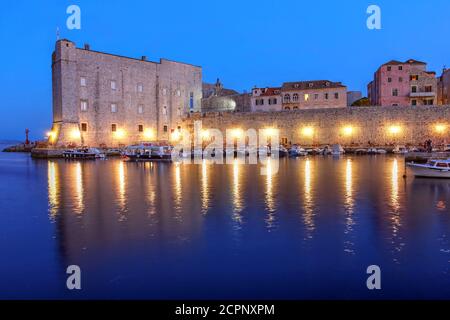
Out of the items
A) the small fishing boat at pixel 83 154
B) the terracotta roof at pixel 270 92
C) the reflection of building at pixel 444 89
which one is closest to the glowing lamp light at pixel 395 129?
the reflection of building at pixel 444 89

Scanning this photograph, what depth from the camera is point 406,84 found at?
4250cm

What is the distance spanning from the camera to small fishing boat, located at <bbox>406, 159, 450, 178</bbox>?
16.9 meters

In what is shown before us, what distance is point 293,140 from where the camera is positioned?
142ft

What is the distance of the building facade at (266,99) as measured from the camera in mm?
48625

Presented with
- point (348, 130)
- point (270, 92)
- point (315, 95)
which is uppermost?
point (270, 92)

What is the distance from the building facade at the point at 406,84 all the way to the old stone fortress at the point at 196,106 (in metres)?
0.10

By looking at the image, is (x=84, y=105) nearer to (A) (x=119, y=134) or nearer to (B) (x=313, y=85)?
(A) (x=119, y=134)

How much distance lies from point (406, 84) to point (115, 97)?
3107 centimetres

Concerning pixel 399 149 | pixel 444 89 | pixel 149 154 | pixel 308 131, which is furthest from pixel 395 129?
pixel 149 154

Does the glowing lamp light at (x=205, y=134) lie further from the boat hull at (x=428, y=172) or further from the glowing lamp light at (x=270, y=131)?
the boat hull at (x=428, y=172)

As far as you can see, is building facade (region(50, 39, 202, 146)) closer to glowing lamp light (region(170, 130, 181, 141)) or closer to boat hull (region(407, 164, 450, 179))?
glowing lamp light (region(170, 130, 181, 141))

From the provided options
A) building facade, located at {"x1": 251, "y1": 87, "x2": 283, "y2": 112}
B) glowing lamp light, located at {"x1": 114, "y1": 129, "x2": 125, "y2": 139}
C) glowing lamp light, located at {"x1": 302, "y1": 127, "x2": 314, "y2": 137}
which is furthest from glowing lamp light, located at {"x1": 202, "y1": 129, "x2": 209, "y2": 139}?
glowing lamp light, located at {"x1": 302, "y1": 127, "x2": 314, "y2": 137}

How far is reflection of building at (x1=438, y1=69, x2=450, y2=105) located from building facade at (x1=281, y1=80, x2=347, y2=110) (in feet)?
43.1
